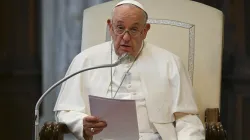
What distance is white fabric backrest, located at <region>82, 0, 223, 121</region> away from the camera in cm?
302

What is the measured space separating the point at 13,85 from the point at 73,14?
0.71 m

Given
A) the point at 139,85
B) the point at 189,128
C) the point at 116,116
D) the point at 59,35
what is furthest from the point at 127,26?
the point at 59,35

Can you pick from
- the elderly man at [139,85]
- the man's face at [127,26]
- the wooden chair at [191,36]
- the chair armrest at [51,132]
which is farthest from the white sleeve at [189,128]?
the chair armrest at [51,132]

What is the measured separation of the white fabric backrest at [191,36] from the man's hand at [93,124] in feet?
2.71

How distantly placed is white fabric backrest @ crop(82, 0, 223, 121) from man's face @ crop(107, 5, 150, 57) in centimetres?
47

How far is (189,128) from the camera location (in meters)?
2.63

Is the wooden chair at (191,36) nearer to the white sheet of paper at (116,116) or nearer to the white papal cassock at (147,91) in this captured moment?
the white papal cassock at (147,91)

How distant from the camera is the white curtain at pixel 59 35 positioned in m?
3.51

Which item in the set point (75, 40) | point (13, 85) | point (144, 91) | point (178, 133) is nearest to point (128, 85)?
point (144, 91)

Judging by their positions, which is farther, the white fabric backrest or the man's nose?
the white fabric backrest

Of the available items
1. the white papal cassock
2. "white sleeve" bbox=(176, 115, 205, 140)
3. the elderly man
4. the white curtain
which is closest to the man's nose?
the elderly man

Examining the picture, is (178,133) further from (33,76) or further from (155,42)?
(33,76)

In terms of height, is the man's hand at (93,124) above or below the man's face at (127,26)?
below

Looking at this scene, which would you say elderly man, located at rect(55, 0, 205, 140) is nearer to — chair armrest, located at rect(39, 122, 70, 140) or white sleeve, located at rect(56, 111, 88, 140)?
white sleeve, located at rect(56, 111, 88, 140)
